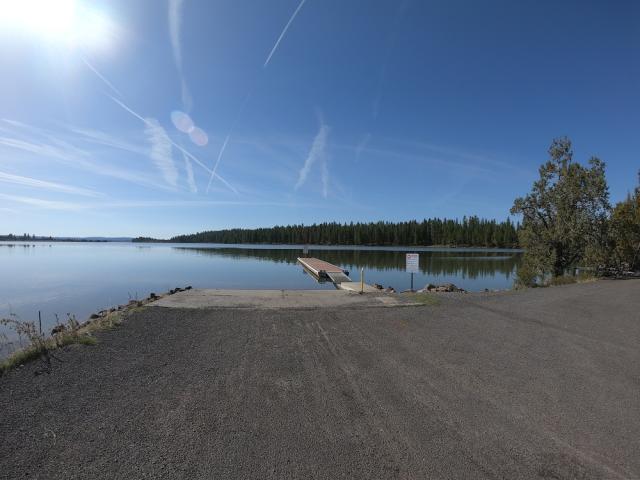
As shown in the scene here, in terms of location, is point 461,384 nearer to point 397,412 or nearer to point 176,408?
point 397,412

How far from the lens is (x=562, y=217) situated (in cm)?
1906

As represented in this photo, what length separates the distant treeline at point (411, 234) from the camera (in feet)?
394

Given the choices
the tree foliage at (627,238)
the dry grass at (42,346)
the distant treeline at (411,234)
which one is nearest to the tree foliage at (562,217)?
the tree foliage at (627,238)

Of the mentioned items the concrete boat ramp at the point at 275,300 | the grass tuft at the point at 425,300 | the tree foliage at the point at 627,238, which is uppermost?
the tree foliage at the point at 627,238

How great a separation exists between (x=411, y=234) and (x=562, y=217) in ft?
387

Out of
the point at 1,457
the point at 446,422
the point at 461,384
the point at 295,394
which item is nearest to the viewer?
the point at 1,457

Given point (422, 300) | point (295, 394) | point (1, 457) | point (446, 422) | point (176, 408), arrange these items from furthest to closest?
point (422, 300) < point (295, 394) < point (176, 408) < point (446, 422) < point (1, 457)

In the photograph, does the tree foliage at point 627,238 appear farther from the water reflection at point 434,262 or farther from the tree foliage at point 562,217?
the water reflection at point 434,262

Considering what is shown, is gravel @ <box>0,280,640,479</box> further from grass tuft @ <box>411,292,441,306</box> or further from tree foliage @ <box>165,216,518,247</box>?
tree foliage @ <box>165,216,518,247</box>

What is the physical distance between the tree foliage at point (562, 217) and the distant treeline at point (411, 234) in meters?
96.0

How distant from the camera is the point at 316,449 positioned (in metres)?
3.30

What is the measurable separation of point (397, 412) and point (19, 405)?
14.5 feet

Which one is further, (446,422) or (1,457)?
(446,422)

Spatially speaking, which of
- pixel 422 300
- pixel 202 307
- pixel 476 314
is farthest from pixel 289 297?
pixel 476 314
